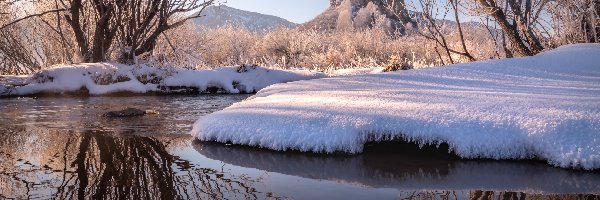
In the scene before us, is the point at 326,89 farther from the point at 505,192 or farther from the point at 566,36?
the point at 566,36

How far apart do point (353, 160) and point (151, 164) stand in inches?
53.5

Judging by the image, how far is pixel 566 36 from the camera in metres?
8.16

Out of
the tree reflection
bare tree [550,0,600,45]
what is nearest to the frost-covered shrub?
bare tree [550,0,600,45]

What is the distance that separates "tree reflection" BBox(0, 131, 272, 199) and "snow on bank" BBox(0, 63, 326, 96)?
5152mm

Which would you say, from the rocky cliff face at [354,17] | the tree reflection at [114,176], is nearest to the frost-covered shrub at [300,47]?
the tree reflection at [114,176]

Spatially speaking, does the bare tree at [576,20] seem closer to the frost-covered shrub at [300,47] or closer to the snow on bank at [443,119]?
the snow on bank at [443,119]

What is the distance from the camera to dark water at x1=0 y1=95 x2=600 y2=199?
9.39 ft

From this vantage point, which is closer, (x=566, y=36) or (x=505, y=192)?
(x=505, y=192)

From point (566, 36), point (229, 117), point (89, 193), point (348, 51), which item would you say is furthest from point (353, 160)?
point (348, 51)

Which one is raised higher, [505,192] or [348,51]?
[348,51]

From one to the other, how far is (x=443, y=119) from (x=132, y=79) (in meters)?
7.10

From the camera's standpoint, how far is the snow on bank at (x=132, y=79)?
9094 millimetres

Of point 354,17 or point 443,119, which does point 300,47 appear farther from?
point 354,17

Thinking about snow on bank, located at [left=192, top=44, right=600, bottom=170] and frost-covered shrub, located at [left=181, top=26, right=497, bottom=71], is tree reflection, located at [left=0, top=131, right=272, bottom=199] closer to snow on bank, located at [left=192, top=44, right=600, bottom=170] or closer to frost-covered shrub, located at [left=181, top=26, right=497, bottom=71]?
snow on bank, located at [left=192, top=44, right=600, bottom=170]
